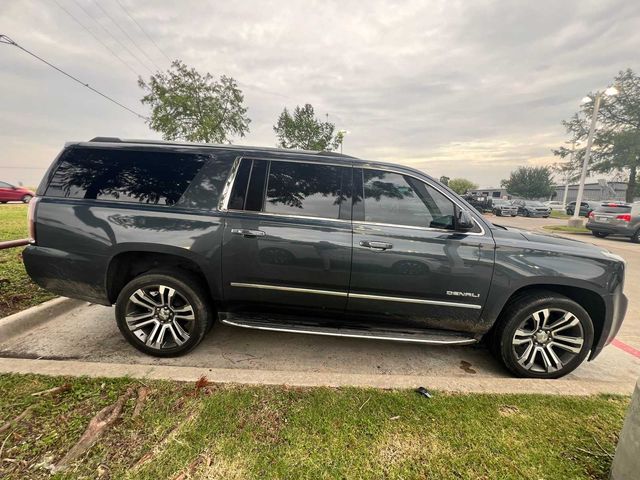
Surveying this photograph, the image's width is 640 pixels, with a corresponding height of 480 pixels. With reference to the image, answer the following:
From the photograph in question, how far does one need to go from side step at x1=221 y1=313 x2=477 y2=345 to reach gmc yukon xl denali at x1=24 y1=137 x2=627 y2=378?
0.02 metres

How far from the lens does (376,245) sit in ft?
8.71

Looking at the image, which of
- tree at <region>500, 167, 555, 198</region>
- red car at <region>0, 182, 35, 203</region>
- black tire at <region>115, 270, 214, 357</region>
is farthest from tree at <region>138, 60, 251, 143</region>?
tree at <region>500, 167, 555, 198</region>

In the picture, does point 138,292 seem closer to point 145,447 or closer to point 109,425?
point 109,425

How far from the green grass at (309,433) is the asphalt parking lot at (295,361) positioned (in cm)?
14

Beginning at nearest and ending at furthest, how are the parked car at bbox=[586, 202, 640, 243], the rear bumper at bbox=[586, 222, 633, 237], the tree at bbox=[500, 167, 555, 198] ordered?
the parked car at bbox=[586, 202, 640, 243]
the rear bumper at bbox=[586, 222, 633, 237]
the tree at bbox=[500, 167, 555, 198]

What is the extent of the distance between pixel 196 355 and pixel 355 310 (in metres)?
1.63

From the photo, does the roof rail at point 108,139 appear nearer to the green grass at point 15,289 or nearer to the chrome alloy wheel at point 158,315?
the chrome alloy wheel at point 158,315

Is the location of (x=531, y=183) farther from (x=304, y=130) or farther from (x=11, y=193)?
(x=11, y=193)

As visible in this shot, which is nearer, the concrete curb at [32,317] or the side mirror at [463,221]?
the side mirror at [463,221]

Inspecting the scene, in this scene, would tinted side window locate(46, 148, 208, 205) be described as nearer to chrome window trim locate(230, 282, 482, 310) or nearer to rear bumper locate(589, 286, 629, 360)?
chrome window trim locate(230, 282, 482, 310)

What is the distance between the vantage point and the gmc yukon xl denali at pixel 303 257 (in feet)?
8.76

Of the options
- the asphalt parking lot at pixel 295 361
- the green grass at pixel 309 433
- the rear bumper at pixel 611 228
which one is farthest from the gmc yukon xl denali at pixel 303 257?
the rear bumper at pixel 611 228

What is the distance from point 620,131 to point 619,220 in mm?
22727

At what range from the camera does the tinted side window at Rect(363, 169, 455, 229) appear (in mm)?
2752
